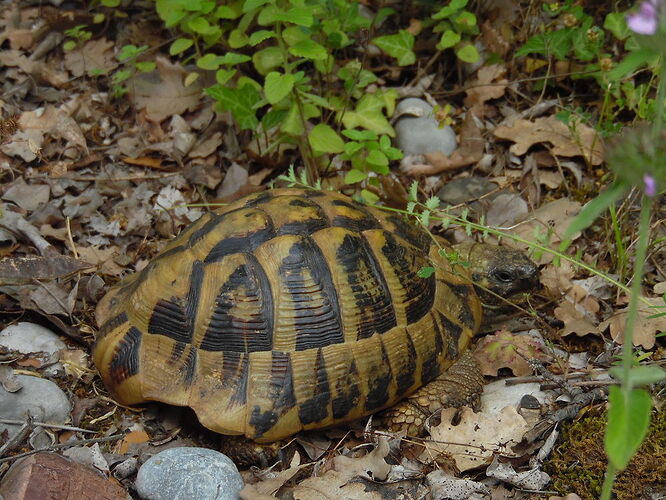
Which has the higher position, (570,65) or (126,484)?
(570,65)

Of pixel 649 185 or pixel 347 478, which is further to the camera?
pixel 347 478

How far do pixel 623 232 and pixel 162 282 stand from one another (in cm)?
280

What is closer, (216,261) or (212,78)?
(216,261)

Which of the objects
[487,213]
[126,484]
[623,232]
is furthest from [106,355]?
[623,232]

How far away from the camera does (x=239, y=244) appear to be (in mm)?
3561

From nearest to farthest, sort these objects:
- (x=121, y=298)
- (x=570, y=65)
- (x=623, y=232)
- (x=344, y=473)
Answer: (x=344, y=473), (x=121, y=298), (x=623, y=232), (x=570, y=65)

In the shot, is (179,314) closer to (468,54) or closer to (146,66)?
(146,66)

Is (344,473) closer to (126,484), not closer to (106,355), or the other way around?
(126,484)

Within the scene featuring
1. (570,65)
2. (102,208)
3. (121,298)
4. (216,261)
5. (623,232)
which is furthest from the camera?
(570,65)

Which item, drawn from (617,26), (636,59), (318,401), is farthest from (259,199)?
(617,26)

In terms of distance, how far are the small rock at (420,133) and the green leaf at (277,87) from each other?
1.29 metres

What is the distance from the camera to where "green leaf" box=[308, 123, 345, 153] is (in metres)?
4.77

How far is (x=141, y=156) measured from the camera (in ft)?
18.1

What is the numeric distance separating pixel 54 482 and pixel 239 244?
4.55 feet
